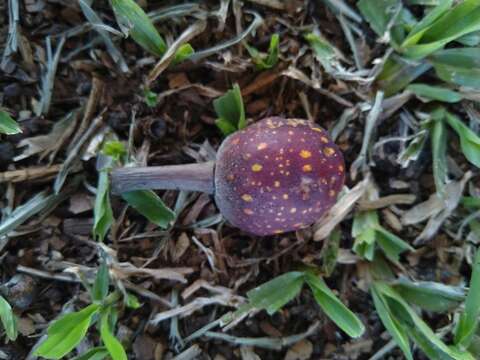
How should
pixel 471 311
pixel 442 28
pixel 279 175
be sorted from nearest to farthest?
1. pixel 279 175
2. pixel 471 311
3. pixel 442 28

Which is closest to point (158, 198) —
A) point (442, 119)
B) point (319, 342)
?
point (319, 342)

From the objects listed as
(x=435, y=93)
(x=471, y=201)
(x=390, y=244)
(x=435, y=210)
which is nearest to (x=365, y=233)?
(x=390, y=244)

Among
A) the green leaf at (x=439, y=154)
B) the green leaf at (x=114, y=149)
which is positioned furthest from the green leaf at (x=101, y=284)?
the green leaf at (x=439, y=154)

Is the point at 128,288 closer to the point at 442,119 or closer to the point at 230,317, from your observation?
the point at 230,317

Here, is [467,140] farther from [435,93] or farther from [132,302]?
[132,302]

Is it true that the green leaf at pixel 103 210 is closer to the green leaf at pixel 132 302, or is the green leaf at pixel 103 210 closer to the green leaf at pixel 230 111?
the green leaf at pixel 132 302

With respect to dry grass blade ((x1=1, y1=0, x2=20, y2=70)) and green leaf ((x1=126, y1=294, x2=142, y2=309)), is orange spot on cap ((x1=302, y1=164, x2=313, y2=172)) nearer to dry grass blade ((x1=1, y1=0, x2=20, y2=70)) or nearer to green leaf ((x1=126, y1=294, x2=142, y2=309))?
green leaf ((x1=126, y1=294, x2=142, y2=309))
